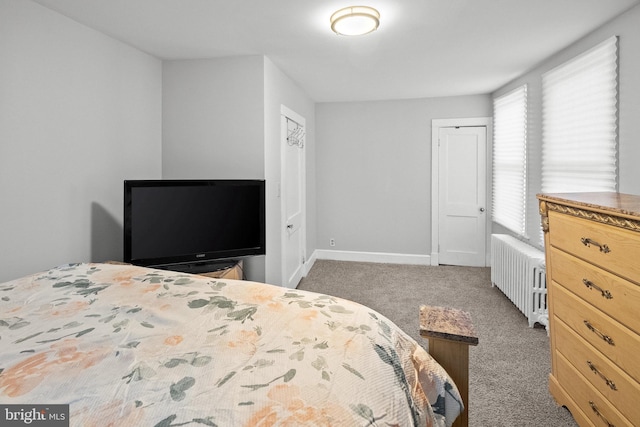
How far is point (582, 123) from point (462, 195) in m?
2.28

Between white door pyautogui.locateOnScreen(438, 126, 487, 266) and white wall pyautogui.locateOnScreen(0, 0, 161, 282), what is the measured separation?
396cm

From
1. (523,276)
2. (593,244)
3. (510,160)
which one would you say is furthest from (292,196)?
(593,244)

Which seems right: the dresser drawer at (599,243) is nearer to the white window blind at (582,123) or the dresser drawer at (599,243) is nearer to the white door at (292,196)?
the white window blind at (582,123)

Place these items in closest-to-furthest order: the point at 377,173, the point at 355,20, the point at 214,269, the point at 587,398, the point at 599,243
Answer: the point at 599,243, the point at 587,398, the point at 355,20, the point at 214,269, the point at 377,173

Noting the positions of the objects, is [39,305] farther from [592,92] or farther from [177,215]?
[592,92]

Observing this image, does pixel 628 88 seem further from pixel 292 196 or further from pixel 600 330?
pixel 292 196

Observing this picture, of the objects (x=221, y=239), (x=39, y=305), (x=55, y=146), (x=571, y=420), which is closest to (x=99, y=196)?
(x=55, y=146)

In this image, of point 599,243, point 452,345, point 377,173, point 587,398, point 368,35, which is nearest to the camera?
point 452,345

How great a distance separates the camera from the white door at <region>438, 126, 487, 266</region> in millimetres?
4844

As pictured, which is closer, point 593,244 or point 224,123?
point 593,244

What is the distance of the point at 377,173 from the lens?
5.21 meters

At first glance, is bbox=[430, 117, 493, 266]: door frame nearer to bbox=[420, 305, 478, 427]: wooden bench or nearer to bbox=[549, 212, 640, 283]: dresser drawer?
bbox=[549, 212, 640, 283]: dresser drawer

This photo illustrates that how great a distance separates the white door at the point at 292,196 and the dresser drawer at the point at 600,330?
248cm

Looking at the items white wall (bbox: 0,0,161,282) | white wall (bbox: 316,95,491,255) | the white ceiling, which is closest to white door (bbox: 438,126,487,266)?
white wall (bbox: 316,95,491,255)
